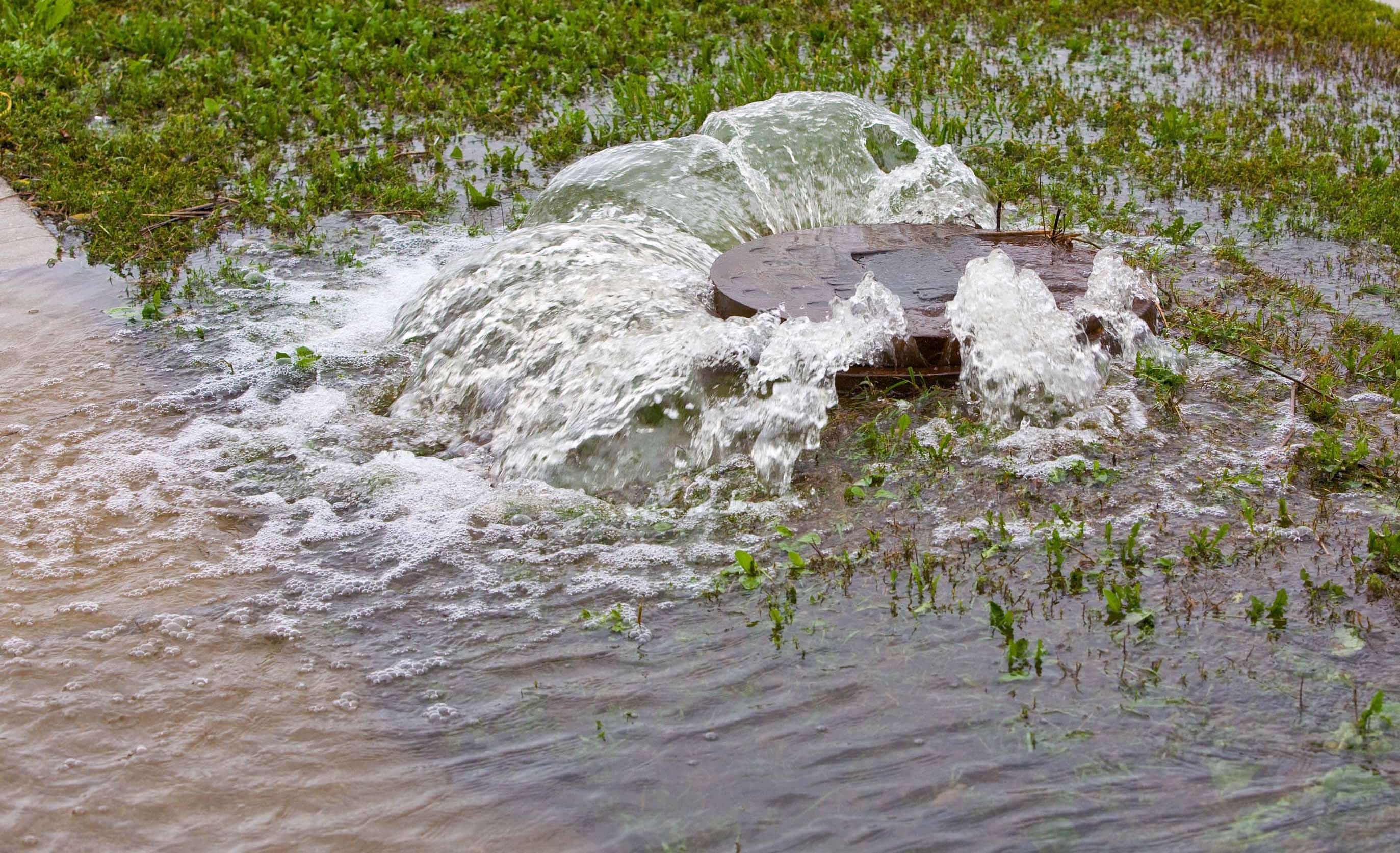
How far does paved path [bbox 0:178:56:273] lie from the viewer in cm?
751

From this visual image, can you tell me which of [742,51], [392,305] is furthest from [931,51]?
[392,305]

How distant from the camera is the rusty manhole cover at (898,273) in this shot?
5.48m

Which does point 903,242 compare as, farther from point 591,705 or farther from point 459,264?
point 591,705

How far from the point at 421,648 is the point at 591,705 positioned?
0.66m

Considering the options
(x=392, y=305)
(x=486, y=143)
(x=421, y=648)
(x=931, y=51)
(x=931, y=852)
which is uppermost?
(x=931, y=51)

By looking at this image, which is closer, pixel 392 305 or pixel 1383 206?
pixel 392 305

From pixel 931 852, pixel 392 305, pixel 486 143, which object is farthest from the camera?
pixel 486 143

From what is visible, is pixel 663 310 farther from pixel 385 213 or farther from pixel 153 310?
pixel 385 213

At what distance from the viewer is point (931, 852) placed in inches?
122

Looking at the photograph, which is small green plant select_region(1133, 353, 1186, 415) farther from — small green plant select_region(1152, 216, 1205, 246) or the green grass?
the green grass

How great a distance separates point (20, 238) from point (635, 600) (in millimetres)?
5720

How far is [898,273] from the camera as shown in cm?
600

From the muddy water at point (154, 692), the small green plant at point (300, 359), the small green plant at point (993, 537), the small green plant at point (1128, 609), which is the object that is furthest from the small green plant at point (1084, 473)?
the small green plant at point (300, 359)

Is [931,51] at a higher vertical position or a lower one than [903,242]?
higher
